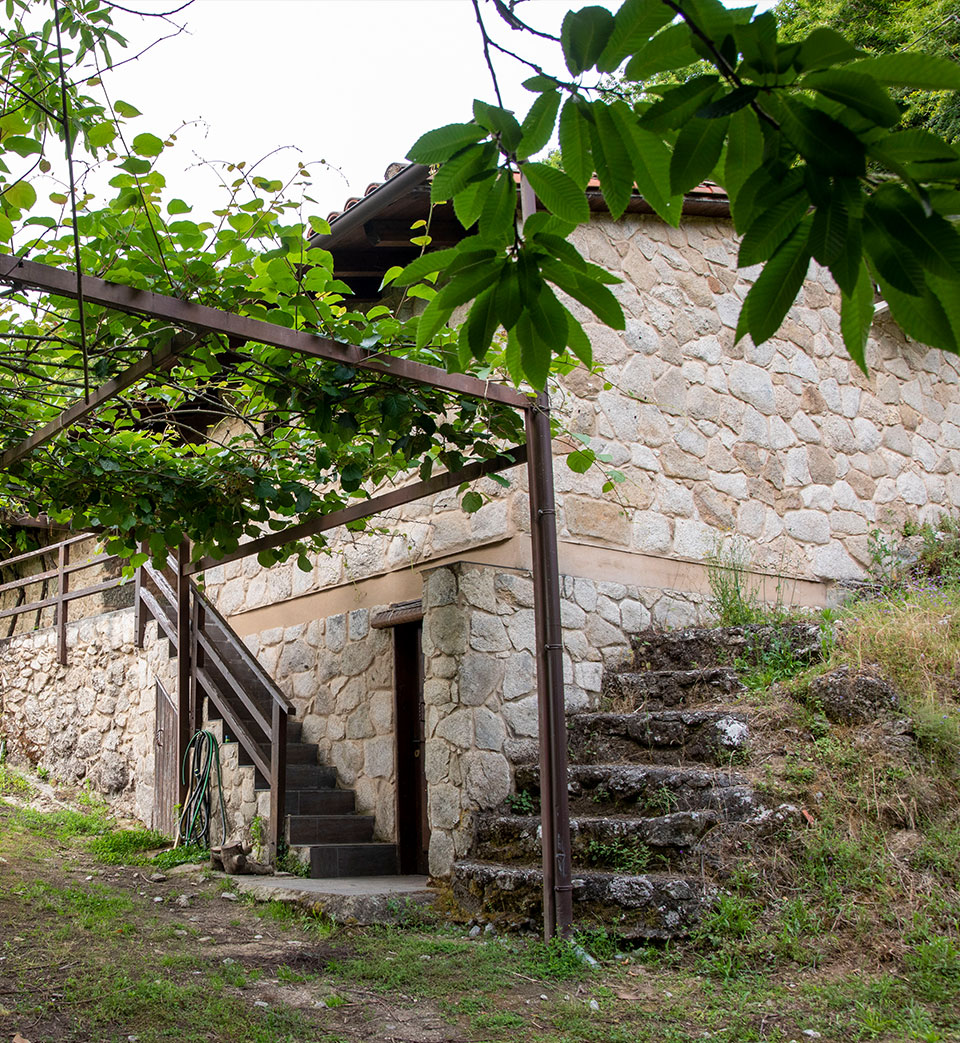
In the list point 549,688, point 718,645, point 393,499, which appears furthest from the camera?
point 718,645

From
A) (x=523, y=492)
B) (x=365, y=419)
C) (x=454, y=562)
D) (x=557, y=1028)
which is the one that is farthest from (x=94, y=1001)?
(x=523, y=492)

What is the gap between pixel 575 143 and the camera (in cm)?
138

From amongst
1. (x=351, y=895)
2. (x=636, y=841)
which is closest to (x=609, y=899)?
(x=636, y=841)

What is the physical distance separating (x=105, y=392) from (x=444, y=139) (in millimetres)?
2820

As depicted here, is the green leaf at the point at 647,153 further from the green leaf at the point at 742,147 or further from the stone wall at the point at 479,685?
the stone wall at the point at 479,685

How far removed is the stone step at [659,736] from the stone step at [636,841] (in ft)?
1.82

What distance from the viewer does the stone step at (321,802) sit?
6.62 metres

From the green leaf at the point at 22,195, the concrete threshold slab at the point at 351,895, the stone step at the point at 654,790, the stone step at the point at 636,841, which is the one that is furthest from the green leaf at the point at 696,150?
the concrete threshold slab at the point at 351,895

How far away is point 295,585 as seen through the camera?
795 centimetres

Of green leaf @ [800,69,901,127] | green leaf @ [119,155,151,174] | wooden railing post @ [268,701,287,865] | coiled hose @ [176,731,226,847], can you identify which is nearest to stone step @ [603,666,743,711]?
wooden railing post @ [268,701,287,865]

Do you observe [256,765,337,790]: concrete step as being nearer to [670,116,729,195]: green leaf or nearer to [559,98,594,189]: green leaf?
[559,98,594,189]: green leaf

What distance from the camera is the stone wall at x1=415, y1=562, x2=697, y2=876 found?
570 cm

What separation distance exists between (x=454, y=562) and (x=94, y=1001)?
9.85 feet

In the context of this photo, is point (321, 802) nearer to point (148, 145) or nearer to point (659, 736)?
point (659, 736)
